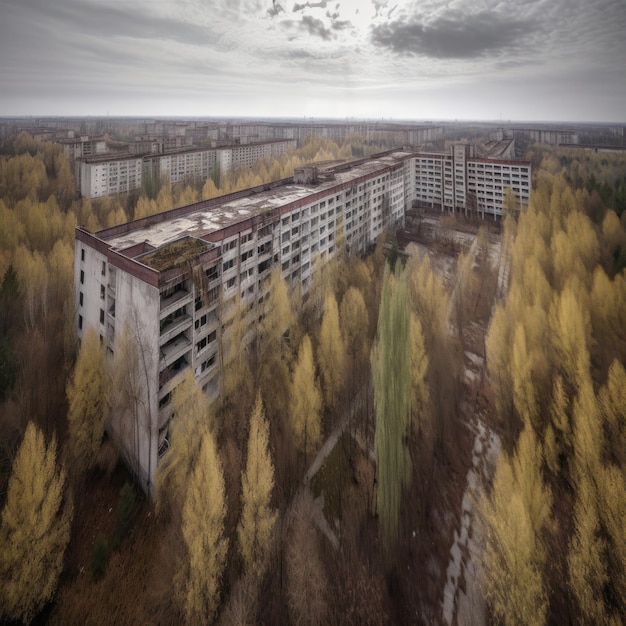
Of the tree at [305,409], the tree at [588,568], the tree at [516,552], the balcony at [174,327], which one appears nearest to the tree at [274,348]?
the tree at [305,409]

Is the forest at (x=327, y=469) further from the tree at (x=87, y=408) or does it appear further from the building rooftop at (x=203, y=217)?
the building rooftop at (x=203, y=217)

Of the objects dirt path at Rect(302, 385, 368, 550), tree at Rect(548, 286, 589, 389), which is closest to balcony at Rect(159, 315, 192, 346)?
dirt path at Rect(302, 385, 368, 550)

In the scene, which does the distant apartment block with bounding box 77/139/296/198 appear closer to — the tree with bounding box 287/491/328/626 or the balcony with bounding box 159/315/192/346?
the balcony with bounding box 159/315/192/346

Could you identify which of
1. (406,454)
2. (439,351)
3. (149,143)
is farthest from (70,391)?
(149,143)

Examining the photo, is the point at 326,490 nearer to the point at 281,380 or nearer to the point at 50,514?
the point at 281,380

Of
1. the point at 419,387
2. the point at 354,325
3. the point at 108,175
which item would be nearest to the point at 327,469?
the point at 419,387

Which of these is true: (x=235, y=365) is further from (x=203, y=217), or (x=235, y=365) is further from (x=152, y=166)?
(x=152, y=166)
